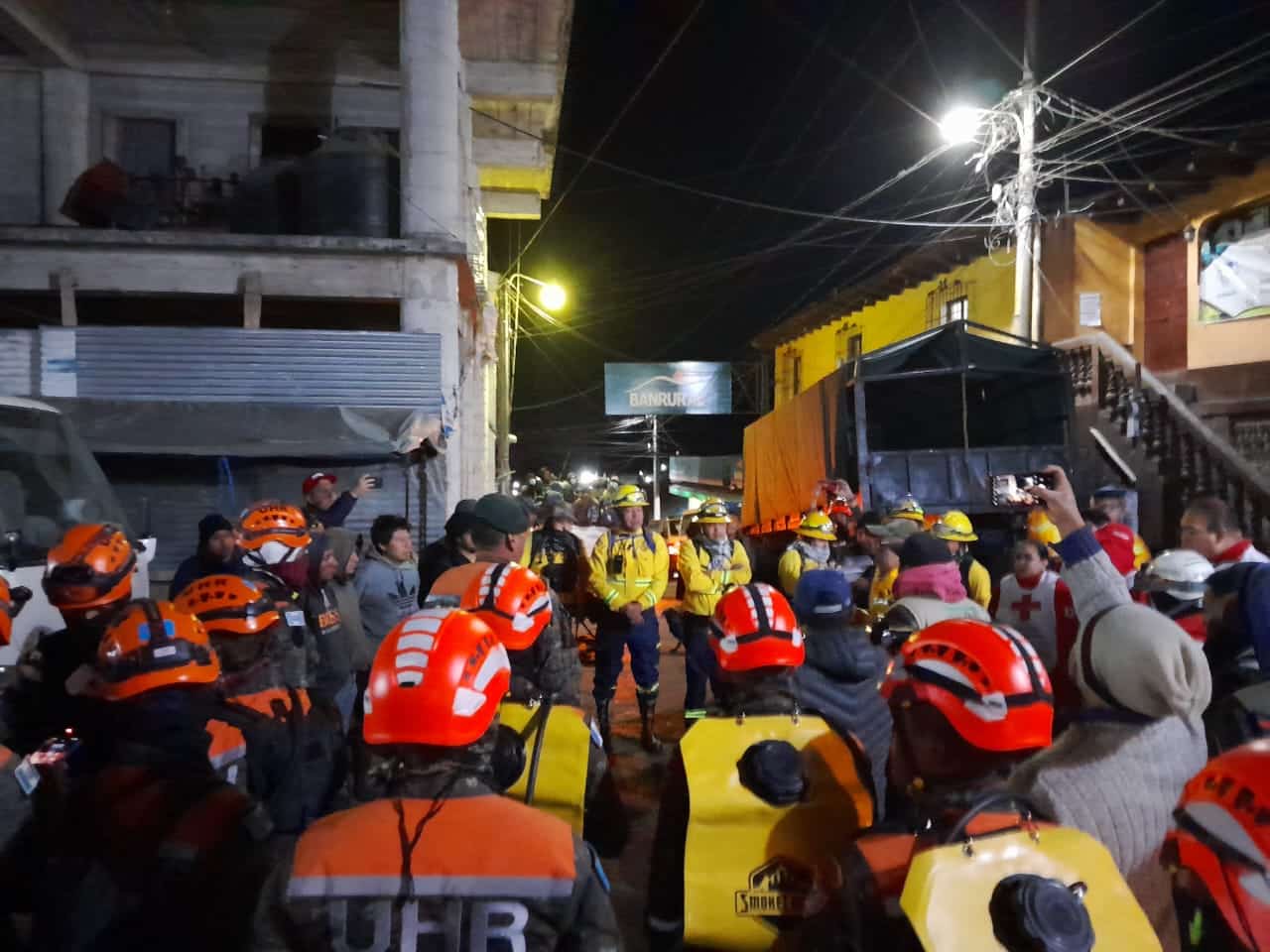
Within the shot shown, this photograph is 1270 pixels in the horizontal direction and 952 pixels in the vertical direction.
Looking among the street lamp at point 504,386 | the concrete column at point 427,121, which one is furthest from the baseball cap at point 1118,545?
the street lamp at point 504,386

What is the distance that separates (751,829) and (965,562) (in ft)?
15.0

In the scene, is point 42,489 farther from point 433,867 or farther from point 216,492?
point 216,492

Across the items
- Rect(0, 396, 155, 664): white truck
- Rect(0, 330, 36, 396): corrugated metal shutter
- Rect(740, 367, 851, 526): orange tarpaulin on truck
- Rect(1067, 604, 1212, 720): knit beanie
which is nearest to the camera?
Rect(1067, 604, 1212, 720): knit beanie

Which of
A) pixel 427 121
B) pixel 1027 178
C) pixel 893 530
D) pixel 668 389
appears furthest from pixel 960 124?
pixel 668 389

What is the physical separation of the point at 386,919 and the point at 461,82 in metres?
14.9

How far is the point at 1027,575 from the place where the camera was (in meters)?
5.25

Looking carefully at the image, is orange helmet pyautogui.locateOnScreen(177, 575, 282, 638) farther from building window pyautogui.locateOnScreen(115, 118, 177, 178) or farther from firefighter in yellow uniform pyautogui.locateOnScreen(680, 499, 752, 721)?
building window pyautogui.locateOnScreen(115, 118, 177, 178)

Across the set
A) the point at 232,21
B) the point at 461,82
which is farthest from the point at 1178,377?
the point at 232,21

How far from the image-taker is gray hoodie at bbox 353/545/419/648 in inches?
212

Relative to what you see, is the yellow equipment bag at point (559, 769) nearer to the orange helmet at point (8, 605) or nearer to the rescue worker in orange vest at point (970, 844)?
the rescue worker in orange vest at point (970, 844)

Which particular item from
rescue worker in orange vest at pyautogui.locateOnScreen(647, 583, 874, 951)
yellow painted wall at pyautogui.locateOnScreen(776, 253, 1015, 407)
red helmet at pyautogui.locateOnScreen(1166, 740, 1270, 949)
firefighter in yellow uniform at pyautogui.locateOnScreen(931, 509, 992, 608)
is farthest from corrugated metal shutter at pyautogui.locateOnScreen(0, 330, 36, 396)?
yellow painted wall at pyautogui.locateOnScreen(776, 253, 1015, 407)

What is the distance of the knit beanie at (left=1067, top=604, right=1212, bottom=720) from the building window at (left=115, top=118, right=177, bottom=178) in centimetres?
1482

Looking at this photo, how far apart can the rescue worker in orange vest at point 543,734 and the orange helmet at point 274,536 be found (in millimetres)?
1679

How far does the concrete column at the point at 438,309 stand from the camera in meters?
10.7
